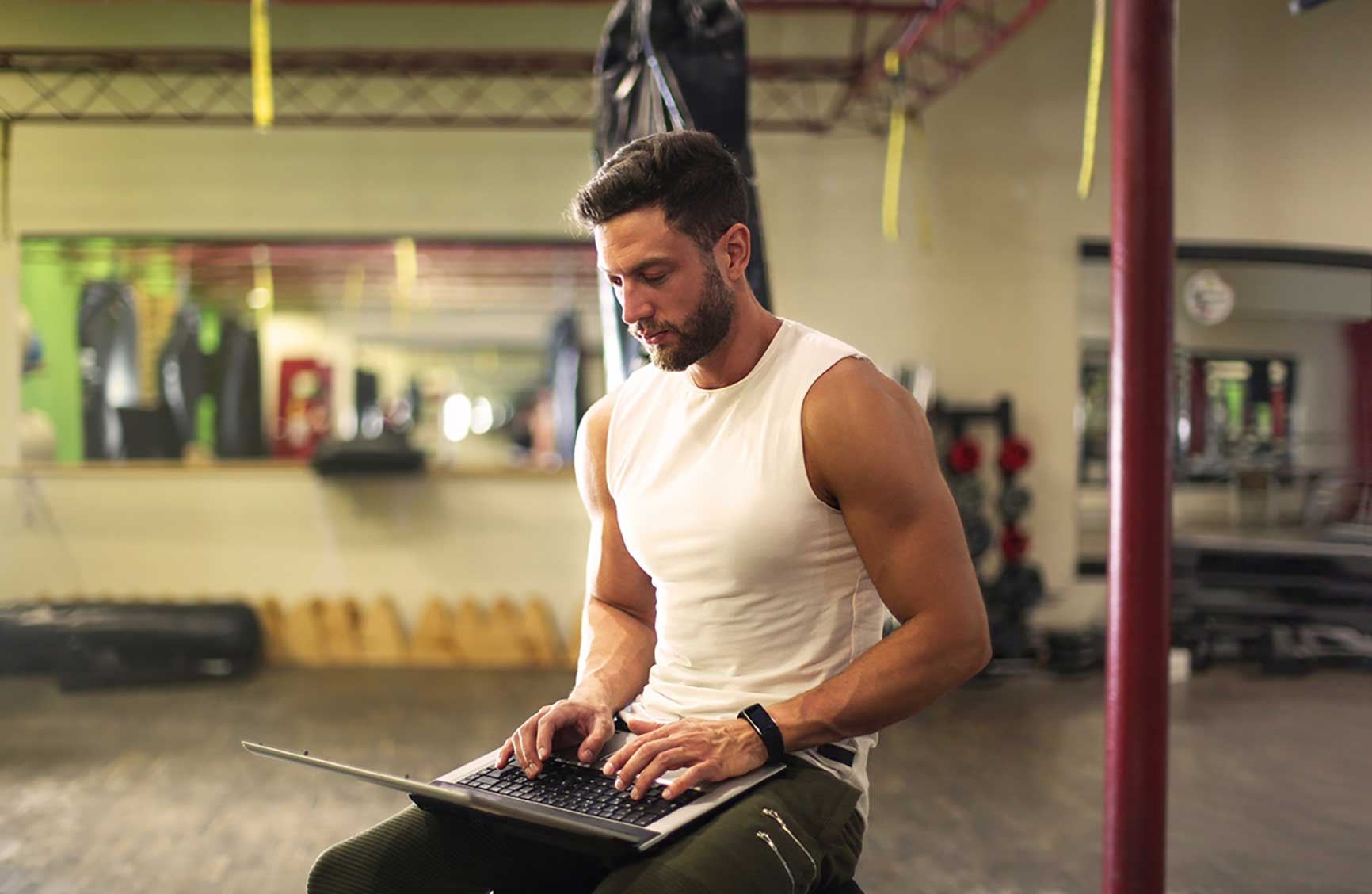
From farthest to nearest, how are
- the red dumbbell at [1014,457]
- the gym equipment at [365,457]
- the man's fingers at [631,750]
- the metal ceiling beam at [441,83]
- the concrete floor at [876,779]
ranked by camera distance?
1. the red dumbbell at [1014,457]
2. the gym equipment at [365,457]
3. the metal ceiling beam at [441,83]
4. the concrete floor at [876,779]
5. the man's fingers at [631,750]

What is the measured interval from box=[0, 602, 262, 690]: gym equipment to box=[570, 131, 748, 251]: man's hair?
176 inches

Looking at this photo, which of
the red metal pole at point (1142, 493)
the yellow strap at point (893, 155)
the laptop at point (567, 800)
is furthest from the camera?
the yellow strap at point (893, 155)

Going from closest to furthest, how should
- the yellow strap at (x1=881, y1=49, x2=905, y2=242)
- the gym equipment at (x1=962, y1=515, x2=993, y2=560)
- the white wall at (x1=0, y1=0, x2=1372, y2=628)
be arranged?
the yellow strap at (x1=881, y1=49, x2=905, y2=242)
the gym equipment at (x1=962, y1=515, x2=993, y2=560)
the white wall at (x1=0, y1=0, x2=1372, y2=628)

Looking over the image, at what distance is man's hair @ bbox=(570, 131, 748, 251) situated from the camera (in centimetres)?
143

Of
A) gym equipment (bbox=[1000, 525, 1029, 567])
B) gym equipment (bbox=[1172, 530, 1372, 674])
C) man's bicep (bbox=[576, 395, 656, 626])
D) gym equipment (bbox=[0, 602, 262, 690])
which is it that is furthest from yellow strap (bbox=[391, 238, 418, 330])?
man's bicep (bbox=[576, 395, 656, 626])

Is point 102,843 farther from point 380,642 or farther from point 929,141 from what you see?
point 929,141

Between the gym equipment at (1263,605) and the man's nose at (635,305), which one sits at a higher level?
the man's nose at (635,305)

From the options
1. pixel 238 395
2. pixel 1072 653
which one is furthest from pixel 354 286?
pixel 1072 653

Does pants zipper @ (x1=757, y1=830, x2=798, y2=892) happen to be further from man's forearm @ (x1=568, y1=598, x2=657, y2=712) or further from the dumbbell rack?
the dumbbell rack

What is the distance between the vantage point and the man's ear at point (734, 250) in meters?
1.49

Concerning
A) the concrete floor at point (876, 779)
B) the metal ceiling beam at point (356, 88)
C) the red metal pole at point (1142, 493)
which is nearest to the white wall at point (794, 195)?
the metal ceiling beam at point (356, 88)

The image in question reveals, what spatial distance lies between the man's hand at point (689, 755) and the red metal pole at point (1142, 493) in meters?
1.26

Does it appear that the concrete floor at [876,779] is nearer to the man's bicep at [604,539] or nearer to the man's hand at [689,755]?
the man's bicep at [604,539]

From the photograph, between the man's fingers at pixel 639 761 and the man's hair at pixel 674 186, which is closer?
the man's fingers at pixel 639 761
